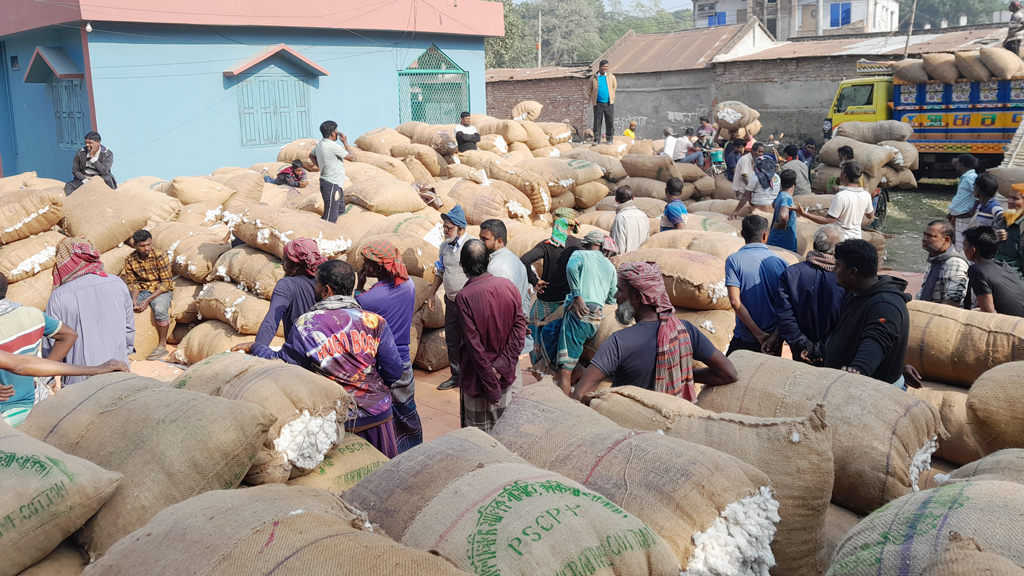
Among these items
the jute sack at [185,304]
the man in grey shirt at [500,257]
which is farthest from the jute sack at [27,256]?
the man in grey shirt at [500,257]

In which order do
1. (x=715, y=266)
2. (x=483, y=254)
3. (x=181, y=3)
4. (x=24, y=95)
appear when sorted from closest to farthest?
(x=483, y=254), (x=715, y=266), (x=181, y=3), (x=24, y=95)

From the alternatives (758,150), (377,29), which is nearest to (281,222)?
(758,150)

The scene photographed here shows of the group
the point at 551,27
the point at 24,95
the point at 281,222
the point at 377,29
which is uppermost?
the point at 551,27

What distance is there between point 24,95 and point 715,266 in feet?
52.6

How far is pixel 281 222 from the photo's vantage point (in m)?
6.48

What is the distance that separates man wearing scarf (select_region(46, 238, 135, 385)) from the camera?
4.34m

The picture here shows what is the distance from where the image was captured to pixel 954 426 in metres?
3.67

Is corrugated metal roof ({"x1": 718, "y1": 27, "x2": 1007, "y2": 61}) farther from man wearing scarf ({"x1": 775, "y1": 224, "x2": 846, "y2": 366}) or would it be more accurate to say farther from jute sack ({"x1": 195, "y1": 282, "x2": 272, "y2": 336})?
jute sack ({"x1": 195, "y1": 282, "x2": 272, "y2": 336})

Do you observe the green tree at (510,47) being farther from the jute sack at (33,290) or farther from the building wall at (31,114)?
the jute sack at (33,290)

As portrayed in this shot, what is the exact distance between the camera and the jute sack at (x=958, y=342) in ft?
12.5

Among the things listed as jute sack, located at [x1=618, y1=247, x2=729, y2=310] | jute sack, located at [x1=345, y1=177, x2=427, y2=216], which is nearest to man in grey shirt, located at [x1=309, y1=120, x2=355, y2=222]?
jute sack, located at [x1=345, y1=177, x2=427, y2=216]

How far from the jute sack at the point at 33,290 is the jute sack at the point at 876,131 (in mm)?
12722

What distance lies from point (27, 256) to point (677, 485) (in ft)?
21.3

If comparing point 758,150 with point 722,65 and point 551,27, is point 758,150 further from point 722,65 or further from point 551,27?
point 551,27
